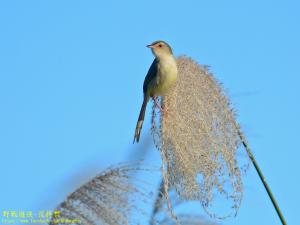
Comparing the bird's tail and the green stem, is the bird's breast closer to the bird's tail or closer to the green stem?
the bird's tail

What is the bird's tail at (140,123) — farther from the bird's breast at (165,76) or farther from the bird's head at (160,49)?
the bird's head at (160,49)

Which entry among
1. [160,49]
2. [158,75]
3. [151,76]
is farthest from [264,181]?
[160,49]

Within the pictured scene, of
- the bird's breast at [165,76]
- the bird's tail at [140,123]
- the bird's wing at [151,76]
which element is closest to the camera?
the bird's breast at [165,76]

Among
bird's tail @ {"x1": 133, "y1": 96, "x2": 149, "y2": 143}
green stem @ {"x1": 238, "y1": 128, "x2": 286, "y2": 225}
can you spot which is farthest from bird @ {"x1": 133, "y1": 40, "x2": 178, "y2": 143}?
green stem @ {"x1": 238, "y1": 128, "x2": 286, "y2": 225}

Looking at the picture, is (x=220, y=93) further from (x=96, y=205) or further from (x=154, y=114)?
(x=96, y=205)

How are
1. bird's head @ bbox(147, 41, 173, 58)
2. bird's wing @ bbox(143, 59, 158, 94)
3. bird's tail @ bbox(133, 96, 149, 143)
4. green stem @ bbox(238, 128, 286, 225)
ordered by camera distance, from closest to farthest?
green stem @ bbox(238, 128, 286, 225)
bird's tail @ bbox(133, 96, 149, 143)
bird's wing @ bbox(143, 59, 158, 94)
bird's head @ bbox(147, 41, 173, 58)

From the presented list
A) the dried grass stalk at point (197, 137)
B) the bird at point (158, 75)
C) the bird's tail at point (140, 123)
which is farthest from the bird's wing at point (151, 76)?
→ the dried grass stalk at point (197, 137)

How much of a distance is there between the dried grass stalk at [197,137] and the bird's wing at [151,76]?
64.1 inches

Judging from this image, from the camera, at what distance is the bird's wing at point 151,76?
5.14 meters

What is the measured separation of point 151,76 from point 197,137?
2.19 meters

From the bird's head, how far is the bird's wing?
0.08 meters

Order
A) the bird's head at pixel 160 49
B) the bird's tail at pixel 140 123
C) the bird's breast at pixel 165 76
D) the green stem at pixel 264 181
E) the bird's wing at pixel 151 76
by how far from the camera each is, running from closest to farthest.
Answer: the green stem at pixel 264 181 < the bird's breast at pixel 165 76 < the bird's tail at pixel 140 123 < the bird's wing at pixel 151 76 < the bird's head at pixel 160 49

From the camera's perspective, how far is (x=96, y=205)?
7.71 feet

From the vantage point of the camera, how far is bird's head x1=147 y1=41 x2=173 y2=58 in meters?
5.40
